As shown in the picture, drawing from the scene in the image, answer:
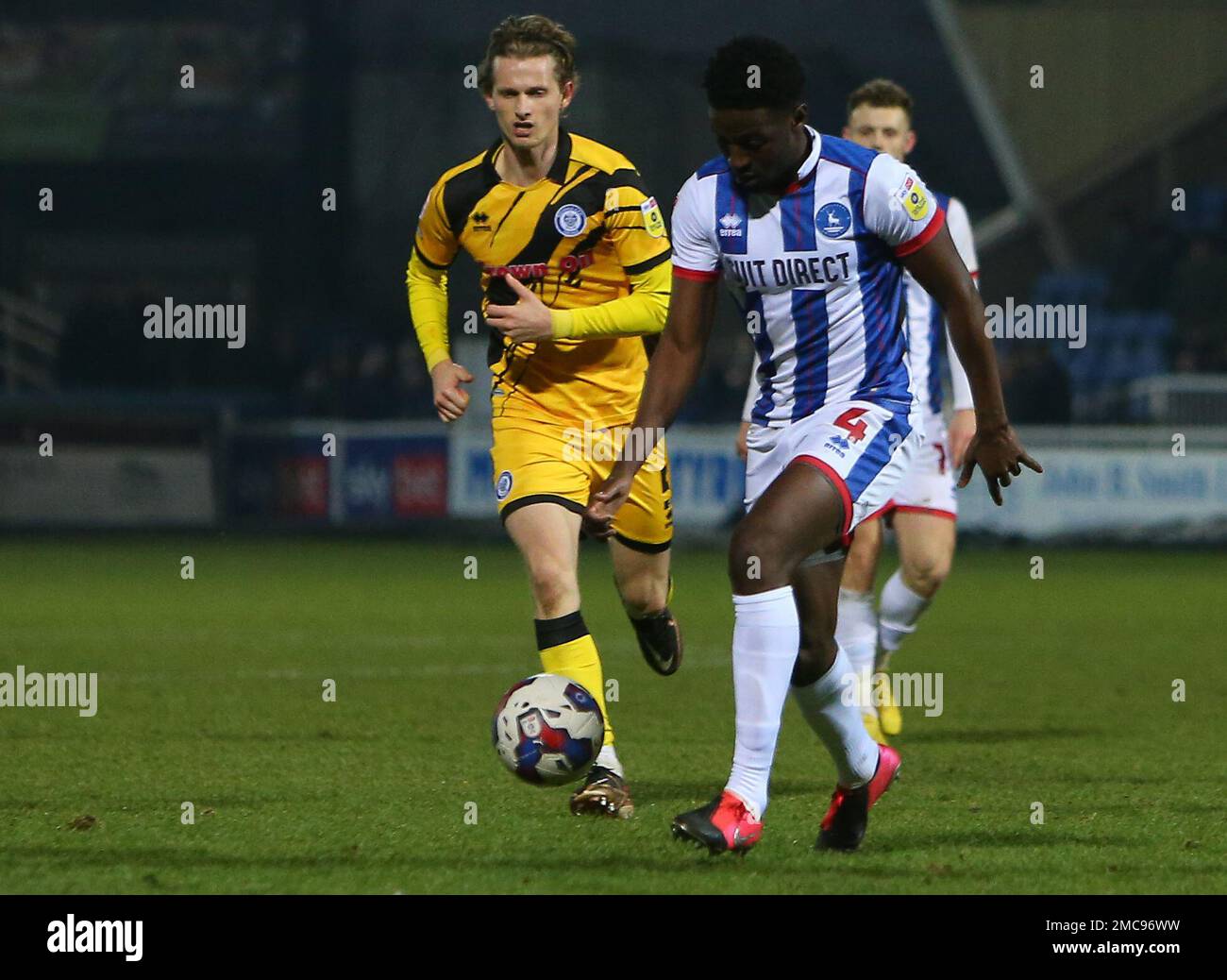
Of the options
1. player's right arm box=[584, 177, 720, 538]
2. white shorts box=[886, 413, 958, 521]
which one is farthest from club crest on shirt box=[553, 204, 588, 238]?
white shorts box=[886, 413, 958, 521]

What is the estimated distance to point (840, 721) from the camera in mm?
5793

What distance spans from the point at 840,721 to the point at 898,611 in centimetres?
310

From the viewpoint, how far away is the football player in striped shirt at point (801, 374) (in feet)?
18.0

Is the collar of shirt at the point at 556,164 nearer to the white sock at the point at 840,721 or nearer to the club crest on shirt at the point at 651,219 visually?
the club crest on shirt at the point at 651,219

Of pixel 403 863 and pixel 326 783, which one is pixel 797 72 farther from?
pixel 326 783

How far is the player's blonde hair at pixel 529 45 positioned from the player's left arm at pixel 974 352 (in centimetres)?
155

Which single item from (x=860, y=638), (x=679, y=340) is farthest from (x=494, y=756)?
(x=679, y=340)

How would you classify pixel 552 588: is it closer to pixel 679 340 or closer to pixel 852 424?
pixel 679 340

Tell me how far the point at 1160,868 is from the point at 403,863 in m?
1.85

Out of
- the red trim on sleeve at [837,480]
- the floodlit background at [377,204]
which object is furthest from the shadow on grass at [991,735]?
the floodlit background at [377,204]

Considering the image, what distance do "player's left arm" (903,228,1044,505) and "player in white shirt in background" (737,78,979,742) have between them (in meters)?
2.42
